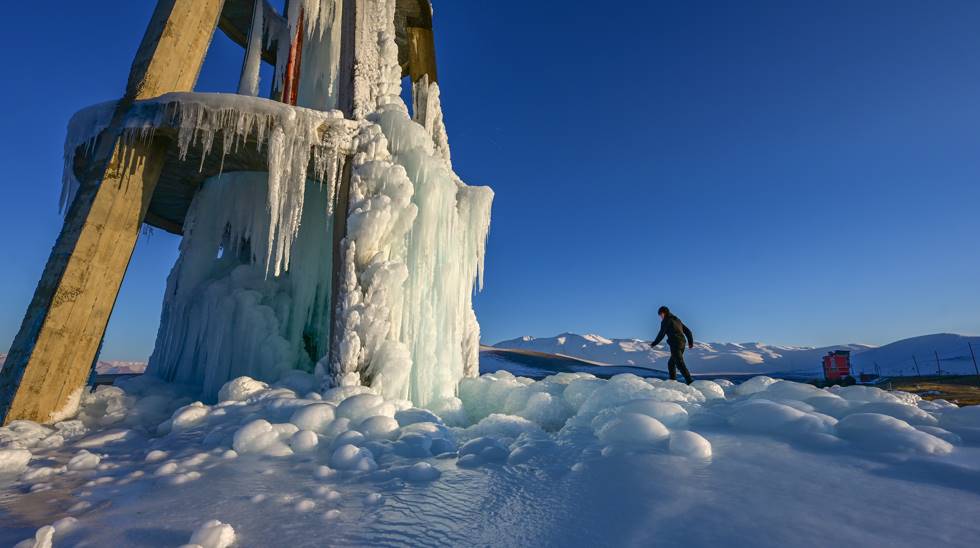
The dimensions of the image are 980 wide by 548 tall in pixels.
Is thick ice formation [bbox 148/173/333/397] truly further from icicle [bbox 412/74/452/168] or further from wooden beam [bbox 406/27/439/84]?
wooden beam [bbox 406/27/439/84]

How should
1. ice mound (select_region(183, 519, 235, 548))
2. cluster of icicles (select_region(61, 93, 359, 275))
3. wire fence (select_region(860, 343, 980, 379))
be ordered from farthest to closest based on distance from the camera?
1. wire fence (select_region(860, 343, 980, 379))
2. cluster of icicles (select_region(61, 93, 359, 275))
3. ice mound (select_region(183, 519, 235, 548))

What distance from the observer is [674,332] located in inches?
334

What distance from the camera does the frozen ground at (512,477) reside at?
1.96 metres

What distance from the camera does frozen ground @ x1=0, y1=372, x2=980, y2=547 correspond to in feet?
6.44

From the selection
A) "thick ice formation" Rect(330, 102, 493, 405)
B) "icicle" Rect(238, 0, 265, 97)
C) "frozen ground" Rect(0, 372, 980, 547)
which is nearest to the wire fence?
"thick ice formation" Rect(330, 102, 493, 405)

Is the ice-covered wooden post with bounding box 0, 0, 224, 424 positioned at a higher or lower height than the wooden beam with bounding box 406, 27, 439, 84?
lower

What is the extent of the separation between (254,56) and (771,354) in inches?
3941

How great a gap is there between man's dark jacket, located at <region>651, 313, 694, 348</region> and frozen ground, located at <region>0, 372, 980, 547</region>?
11.7ft

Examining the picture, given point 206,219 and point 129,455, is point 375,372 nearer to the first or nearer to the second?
point 129,455

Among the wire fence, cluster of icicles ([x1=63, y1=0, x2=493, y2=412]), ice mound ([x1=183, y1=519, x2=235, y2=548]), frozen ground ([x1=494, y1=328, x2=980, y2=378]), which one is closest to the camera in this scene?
ice mound ([x1=183, y1=519, x2=235, y2=548])

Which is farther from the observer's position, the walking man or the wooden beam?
the wooden beam

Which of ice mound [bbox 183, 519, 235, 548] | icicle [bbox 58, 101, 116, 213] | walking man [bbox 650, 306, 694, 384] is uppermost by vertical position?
icicle [bbox 58, 101, 116, 213]

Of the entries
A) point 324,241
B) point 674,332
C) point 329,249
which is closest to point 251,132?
point 324,241

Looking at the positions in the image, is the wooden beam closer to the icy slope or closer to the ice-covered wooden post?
the ice-covered wooden post
